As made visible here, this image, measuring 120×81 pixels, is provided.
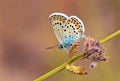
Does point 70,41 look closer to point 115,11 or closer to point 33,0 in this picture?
point 115,11

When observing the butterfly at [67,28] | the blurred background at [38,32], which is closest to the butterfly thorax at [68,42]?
the butterfly at [67,28]

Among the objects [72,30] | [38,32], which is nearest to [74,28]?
[72,30]

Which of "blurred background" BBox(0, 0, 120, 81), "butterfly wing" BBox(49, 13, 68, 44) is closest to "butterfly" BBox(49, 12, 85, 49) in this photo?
"butterfly wing" BBox(49, 13, 68, 44)

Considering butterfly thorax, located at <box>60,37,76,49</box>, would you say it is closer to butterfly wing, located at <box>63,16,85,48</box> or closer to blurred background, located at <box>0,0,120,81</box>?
butterfly wing, located at <box>63,16,85,48</box>

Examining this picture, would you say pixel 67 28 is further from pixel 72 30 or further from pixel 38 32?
pixel 38 32

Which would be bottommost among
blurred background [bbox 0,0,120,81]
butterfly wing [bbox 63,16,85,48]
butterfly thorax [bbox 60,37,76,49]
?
blurred background [bbox 0,0,120,81]

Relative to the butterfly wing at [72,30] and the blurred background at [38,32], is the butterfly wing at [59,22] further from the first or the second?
the blurred background at [38,32]
